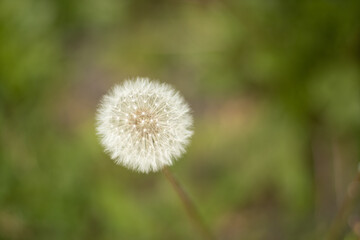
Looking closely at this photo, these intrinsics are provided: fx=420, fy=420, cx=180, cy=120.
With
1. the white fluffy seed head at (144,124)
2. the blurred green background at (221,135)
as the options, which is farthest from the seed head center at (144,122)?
the blurred green background at (221,135)

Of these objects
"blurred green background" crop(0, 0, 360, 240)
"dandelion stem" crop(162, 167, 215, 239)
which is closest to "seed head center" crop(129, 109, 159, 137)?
"dandelion stem" crop(162, 167, 215, 239)

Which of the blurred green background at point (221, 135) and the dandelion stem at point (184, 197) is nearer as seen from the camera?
the dandelion stem at point (184, 197)

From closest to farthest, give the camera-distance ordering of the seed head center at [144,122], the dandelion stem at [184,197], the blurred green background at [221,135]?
1. the dandelion stem at [184,197]
2. the seed head center at [144,122]
3. the blurred green background at [221,135]

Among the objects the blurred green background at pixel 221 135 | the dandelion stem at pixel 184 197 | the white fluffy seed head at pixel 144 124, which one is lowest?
the dandelion stem at pixel 184 197

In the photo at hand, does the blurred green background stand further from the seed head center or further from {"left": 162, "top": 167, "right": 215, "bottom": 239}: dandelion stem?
the seed head center

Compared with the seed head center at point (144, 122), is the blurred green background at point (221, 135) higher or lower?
higher

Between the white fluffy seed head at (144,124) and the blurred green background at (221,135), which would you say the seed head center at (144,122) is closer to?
the white fluffy seed head at (144,124)
